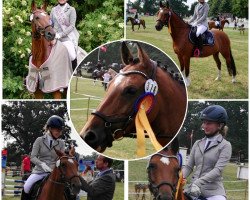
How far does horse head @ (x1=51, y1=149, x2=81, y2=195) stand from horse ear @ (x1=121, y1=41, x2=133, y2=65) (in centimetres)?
104

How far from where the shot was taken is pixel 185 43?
6133 mm

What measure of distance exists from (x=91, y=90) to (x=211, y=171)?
1.24 metres

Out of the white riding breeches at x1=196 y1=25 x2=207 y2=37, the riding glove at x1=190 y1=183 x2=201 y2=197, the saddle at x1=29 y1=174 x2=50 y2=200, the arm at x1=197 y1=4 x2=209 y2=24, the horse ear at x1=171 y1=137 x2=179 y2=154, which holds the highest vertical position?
the arm at x1=197 y1=4 x2=209 y2=24

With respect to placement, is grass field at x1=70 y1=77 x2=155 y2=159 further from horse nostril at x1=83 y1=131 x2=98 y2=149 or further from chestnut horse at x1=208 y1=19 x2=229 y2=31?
chestnut horse at x1=208 y1=19 x2=229 y2=31

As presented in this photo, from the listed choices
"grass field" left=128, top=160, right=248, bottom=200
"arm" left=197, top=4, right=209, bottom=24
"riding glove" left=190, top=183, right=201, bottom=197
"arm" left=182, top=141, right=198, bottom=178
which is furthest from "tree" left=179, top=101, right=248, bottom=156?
"arm" left=197, top=4, right=209, bottom=24

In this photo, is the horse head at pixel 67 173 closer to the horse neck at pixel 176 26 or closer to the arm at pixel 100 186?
the arm at pixel 100 186

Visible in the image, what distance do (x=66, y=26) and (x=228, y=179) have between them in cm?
215

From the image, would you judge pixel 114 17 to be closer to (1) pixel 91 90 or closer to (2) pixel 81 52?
(2) pixel 81 52

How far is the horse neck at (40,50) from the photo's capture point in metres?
5.98

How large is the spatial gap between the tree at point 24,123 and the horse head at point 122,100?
107cm

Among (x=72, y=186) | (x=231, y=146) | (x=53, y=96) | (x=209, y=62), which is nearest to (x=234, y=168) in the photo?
(x=231, y=146)

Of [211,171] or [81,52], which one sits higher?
[81,52]

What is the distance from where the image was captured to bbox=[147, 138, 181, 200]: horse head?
4.71 meters

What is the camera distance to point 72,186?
5.45 m
